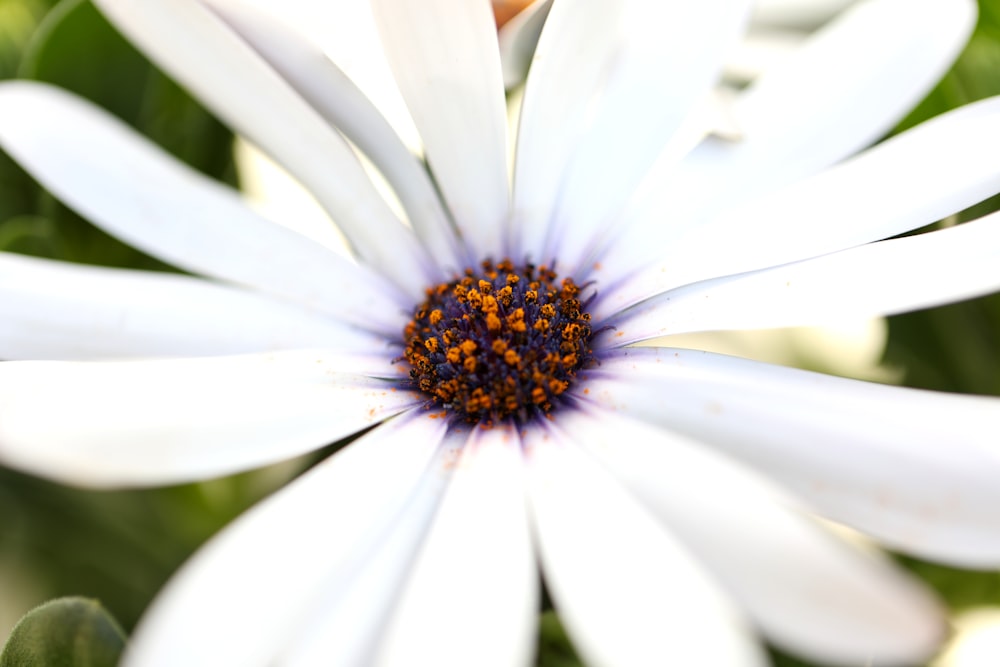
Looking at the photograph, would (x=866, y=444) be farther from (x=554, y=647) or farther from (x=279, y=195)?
(x=279, y=195)

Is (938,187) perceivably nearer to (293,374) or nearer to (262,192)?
(293,374)

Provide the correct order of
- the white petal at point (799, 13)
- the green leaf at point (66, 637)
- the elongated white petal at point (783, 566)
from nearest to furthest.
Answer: the elongated white petal at point (783, 566), the green leaf at point (66, 637), the white petal at point (799, 13)

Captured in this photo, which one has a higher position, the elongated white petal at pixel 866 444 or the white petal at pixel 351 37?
the white petal at pixel 351 37

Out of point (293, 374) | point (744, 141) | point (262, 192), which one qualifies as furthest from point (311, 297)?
point (262, 192)

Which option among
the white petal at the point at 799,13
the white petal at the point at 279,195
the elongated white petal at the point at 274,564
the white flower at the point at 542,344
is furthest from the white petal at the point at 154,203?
the white petal at the point at 799,13

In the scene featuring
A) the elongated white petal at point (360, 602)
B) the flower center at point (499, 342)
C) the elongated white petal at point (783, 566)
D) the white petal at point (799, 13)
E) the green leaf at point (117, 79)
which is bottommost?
the elongated white petal at point (360, 602)

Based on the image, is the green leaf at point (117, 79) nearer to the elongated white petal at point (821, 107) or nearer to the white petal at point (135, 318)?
the white petal at point (135, 318)
